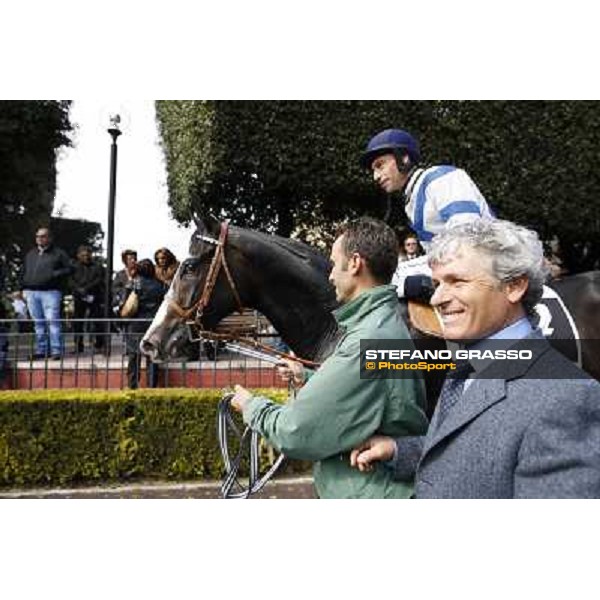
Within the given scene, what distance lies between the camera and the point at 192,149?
4895 mm

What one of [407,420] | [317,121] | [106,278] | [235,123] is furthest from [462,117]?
[407,420]

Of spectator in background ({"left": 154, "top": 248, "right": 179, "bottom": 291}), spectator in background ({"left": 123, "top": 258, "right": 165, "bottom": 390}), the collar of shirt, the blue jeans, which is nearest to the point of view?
the collar of shirt

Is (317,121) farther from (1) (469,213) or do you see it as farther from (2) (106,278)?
(1) (469,213)

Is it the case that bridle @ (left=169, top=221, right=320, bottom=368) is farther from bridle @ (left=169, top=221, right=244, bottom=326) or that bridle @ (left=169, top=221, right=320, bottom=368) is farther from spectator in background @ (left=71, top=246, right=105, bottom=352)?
spectator in background @ (left=71, top=246, right=105, bottom=352)

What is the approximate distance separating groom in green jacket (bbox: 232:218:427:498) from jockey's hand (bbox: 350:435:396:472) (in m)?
0.02

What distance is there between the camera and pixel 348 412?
5.74 ft

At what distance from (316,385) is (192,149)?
11.5 feet

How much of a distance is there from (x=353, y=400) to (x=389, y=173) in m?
1.75

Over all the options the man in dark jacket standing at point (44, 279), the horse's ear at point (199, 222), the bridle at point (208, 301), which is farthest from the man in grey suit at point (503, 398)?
the man in dark jacket standing at point (44, 279)

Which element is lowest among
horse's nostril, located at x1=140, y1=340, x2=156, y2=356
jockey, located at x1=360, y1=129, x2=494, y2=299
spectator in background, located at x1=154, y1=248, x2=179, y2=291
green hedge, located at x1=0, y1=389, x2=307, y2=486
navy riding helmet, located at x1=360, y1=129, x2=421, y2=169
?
A: green hedge, located at x1=0, y1=389, x2=307, y2=486

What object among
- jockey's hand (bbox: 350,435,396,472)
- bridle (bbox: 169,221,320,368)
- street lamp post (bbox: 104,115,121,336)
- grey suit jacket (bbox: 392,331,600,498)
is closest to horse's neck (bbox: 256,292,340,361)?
bridle (bbox: 169,221,320,368)

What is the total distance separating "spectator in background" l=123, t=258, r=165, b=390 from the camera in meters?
3.73

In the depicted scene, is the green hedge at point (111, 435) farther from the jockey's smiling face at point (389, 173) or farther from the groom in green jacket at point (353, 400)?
the groom in green jacket at point (353, 400)

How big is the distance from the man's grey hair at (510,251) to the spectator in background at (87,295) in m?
3.02
